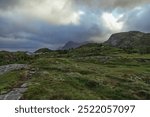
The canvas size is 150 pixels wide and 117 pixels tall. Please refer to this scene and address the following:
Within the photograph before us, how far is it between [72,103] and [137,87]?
33.7m

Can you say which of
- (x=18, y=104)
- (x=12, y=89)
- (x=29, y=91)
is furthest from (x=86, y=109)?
(x=12, y=89)

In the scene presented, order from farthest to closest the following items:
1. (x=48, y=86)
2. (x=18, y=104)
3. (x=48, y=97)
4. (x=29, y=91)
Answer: (x=48, y=86) < (x=29, y=91) < (x=48, y=97) < (x=18, y=104)

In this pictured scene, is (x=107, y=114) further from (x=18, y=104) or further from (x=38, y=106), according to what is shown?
(x=18, y=104)

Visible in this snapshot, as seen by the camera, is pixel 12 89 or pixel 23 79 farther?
pixel 23 79

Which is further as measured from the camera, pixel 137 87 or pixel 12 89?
pixel 137 87

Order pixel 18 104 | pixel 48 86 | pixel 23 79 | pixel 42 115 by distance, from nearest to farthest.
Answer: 1. pixel 42 115
2. pixel 18 104
3. pixel 48 86
4. pixel 23 79

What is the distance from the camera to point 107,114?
45062 millimetres

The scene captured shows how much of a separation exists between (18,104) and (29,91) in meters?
14.6

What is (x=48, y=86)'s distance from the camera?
219 ft

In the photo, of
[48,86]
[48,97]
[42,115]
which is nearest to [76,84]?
[48,86]

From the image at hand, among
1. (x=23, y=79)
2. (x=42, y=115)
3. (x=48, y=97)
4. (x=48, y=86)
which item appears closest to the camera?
(x=42, y=115)

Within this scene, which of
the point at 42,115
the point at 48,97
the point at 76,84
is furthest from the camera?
the point at 76,84

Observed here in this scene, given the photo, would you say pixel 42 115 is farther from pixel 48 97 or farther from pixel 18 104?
pixel 48 97

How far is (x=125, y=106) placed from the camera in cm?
4741
